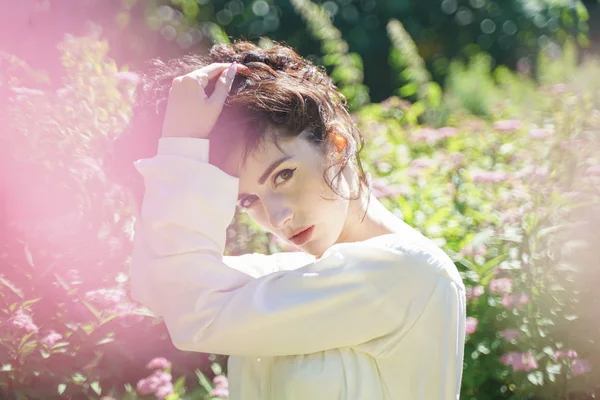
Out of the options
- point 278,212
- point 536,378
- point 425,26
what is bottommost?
point 536,378

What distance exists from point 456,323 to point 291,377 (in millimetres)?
305

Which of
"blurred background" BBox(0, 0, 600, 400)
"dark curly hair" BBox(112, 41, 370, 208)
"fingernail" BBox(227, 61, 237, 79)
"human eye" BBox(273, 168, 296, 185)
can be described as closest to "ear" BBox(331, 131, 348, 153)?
"dark curly hair" BBox(112, 41, 370, 208)

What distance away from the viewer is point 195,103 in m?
1.50

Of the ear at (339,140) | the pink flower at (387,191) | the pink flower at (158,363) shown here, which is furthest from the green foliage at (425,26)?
the ear at (339,140)

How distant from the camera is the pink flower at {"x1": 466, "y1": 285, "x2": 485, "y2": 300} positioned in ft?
8.77

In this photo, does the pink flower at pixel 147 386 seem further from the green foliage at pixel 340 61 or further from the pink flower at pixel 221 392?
the green foliage at pixel 340 61

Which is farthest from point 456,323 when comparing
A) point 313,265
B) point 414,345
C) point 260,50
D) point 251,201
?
point 260,50

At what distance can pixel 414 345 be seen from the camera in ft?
4.93

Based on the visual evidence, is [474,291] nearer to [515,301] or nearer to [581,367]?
[515,301]

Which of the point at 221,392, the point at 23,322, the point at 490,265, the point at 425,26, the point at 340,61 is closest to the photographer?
the point at 23,322

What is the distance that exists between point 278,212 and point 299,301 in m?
0.18

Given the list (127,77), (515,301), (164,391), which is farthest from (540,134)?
(164,391)

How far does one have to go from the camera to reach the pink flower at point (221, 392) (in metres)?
2.41

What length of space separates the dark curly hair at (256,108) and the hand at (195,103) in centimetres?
2
